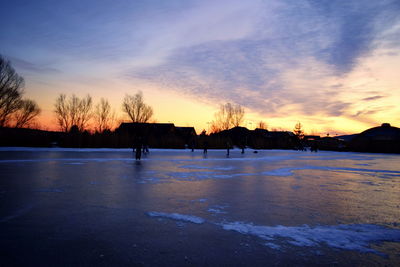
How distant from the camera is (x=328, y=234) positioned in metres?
3.68

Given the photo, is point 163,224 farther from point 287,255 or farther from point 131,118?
point 131,118

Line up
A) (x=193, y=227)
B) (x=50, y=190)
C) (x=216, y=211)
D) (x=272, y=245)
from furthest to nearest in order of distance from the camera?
(x=50, y=190), (x=216, y=211), (x=193, y=227), (x=272, y=245)

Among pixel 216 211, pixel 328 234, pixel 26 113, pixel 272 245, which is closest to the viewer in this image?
pixel 272 245

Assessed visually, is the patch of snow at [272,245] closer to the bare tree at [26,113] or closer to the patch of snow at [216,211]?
the patch of snow at [216,211]

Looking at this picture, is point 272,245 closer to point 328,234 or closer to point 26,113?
point 328,234

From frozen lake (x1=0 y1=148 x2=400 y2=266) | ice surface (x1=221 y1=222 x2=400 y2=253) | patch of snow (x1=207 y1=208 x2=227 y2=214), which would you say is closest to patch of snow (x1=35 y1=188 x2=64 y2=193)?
frozen lake (x1=0 y1=148 x2=400 y2=266)

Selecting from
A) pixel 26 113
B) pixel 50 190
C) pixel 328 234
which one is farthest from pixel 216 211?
pixel 26 113

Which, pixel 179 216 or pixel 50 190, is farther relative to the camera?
pixel 50 190

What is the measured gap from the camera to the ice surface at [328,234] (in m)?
3.33

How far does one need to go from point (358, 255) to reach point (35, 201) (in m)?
5.80

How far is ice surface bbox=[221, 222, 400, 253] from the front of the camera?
3.33 m

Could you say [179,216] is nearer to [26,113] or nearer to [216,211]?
[216,211]

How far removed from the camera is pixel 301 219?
4375mm

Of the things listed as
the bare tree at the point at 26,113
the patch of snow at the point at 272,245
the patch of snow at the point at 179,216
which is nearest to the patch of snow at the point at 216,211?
the patch of snow at the point at 179,216
